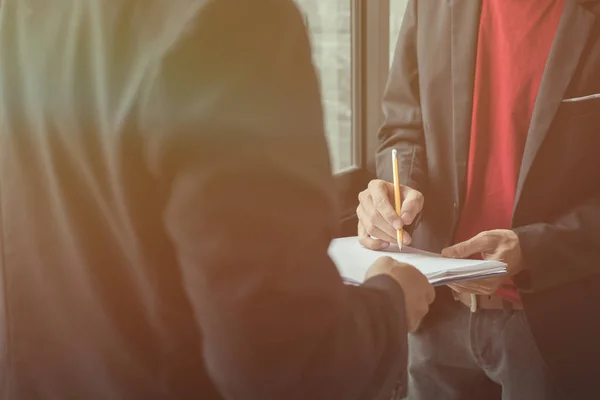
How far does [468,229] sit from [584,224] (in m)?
0.20

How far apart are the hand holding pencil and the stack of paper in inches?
0.7

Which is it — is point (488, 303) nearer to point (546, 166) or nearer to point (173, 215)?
point (546, 166)

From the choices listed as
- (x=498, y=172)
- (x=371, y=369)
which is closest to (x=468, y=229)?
(x=498, y=172)

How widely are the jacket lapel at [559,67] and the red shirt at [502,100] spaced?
4cm

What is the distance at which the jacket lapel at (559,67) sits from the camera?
927 mm

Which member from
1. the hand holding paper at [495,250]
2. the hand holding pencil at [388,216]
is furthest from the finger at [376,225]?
the hand holding paper at [495,250]

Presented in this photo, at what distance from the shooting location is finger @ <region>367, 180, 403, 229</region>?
2.98 ft

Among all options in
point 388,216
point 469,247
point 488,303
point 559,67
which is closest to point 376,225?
point 388,216

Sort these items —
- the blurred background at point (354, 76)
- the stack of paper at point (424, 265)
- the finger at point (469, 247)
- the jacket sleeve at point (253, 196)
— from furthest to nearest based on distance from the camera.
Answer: the blurred background at point (354, 76) < the finger at point (469, 247) < the stack of paper at point (424, 265) < the jacket sleeve at point (253, 196)

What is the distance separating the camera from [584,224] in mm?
939

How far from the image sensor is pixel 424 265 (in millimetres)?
782

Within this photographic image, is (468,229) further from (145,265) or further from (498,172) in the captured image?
(145,265)

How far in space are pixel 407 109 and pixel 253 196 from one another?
0.76 meters

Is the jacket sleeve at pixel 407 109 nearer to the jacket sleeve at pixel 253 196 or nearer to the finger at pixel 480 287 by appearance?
the finger at pixel 480 287
